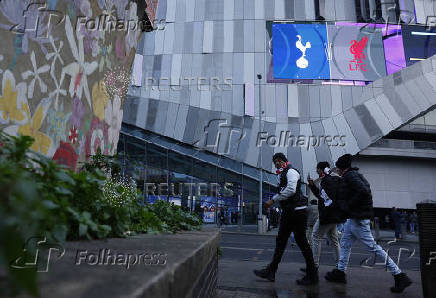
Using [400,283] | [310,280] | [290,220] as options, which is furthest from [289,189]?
[400,283]

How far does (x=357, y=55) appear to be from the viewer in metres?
29.8

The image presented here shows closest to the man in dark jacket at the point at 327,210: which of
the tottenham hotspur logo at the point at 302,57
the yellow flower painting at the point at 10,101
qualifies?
the yellow flower painting at the point at 10,101

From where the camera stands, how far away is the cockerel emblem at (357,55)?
97.5 ft

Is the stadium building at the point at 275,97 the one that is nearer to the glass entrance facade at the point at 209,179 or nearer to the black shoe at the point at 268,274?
the glass entrance facade at the point at 209,179

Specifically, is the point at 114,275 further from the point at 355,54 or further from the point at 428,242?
the point at 355,54

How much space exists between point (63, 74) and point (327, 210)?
4839 mm

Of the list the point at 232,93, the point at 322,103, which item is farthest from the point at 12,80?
the point at 322,103

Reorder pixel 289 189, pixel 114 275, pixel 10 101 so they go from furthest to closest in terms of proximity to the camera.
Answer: pixel 289 189 < pixel 10 101 < pixel 114 275

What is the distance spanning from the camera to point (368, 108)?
27.6 meters

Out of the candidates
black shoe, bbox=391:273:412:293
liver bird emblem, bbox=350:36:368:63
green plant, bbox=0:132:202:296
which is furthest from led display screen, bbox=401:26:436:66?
green plant, bbox=0:132:202:296

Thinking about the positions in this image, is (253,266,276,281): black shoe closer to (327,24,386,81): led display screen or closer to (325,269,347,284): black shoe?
(325,269,347,284): black shoe

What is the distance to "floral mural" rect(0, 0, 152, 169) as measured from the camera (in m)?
2.64

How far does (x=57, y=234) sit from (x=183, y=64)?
29139 mm

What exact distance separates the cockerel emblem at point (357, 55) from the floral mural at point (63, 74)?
28.1 m
